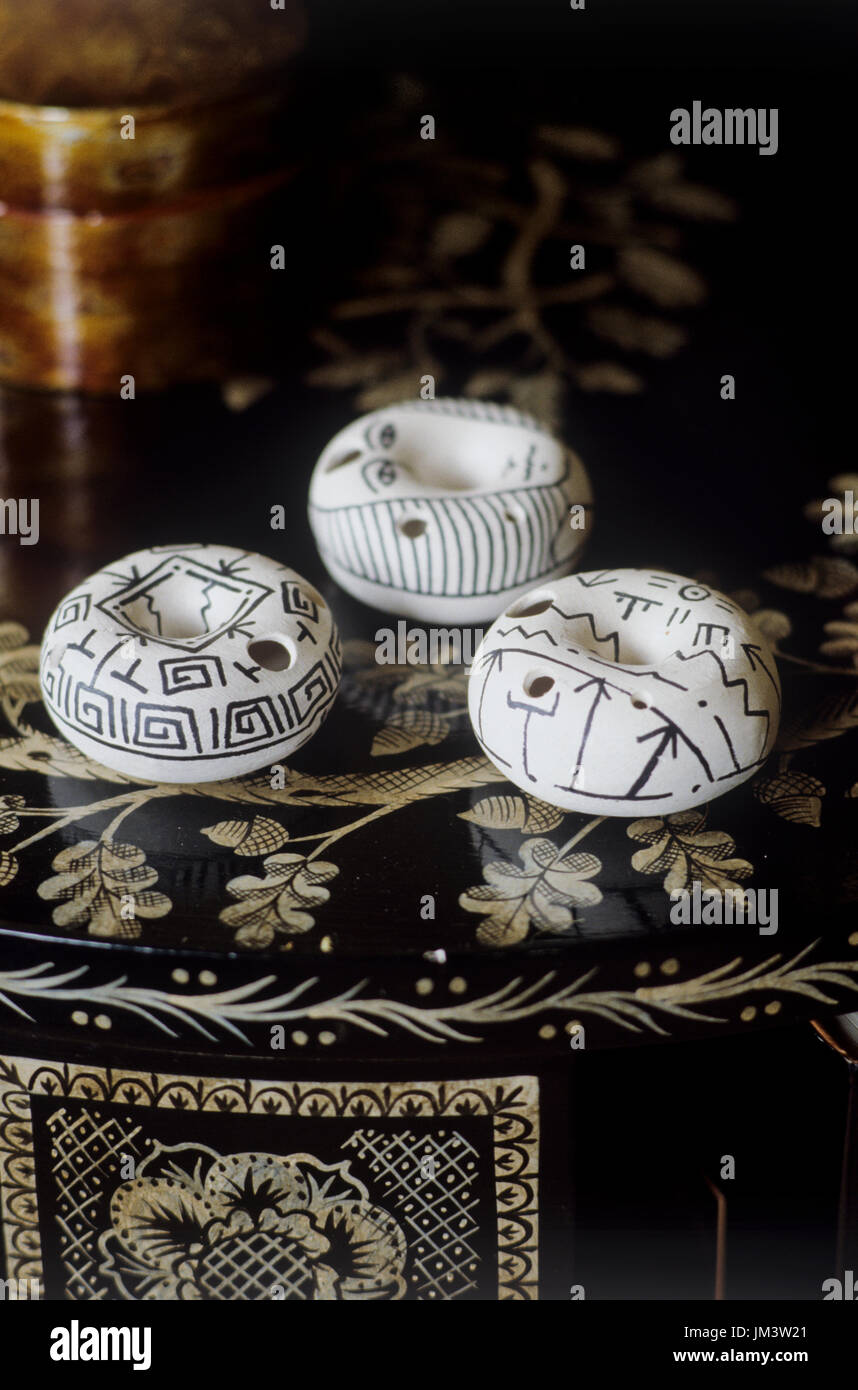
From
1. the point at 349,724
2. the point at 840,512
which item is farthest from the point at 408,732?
the point at 840,512

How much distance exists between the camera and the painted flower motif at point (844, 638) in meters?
1.08

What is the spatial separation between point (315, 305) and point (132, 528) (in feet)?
1.22

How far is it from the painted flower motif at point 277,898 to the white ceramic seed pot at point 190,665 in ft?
0.24

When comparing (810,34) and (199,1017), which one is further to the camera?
(810,34)

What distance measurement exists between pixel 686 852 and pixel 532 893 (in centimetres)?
10

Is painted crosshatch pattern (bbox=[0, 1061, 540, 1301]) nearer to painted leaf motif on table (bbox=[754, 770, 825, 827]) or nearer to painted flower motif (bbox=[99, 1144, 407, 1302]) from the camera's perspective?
painted flower motif (bbox=[99, 1144, 407, 1302])

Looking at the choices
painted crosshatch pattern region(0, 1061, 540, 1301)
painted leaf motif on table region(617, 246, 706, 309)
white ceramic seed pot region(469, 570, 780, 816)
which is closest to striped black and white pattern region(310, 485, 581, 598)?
white ceramic seed pot region(469, 570, 780, 816)

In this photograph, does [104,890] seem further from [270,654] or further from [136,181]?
[136,181]

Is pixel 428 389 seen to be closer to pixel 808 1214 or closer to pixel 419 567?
pixel 419 567

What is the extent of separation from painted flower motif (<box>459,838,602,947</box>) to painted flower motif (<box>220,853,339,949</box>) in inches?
3.4

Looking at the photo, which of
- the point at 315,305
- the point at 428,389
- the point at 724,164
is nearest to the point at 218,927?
the point at 428,389

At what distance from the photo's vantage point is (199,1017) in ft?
2.89

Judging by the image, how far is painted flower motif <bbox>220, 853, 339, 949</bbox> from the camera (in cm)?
88

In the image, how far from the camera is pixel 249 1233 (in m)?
0.99
